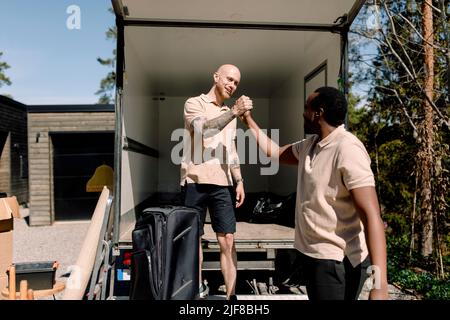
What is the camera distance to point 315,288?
1.71 meters

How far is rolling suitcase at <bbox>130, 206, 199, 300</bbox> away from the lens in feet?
7.40

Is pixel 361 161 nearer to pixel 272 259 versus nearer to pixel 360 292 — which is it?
pixel 360 292

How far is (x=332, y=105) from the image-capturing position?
1707 millimetres

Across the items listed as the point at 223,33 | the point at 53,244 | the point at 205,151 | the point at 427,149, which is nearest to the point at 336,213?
the point at 205,151

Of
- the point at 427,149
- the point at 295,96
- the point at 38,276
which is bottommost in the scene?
the point at 38,276

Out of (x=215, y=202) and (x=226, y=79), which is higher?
(x=226, y=79)

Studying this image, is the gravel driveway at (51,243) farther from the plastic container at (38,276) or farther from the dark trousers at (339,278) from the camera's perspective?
the dark trousers at (339,278)

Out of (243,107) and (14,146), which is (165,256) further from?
(14,146)

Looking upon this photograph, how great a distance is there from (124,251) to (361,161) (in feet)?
7.12

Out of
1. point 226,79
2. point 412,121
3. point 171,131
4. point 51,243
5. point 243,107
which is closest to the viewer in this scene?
point 243,107

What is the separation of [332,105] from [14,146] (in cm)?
1459

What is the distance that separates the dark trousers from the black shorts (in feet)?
3.74

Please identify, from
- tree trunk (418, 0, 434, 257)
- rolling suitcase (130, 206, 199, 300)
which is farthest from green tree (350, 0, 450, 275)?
rolling suitcase (130, 206, 199, 300)

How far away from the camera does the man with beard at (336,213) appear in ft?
4.96
